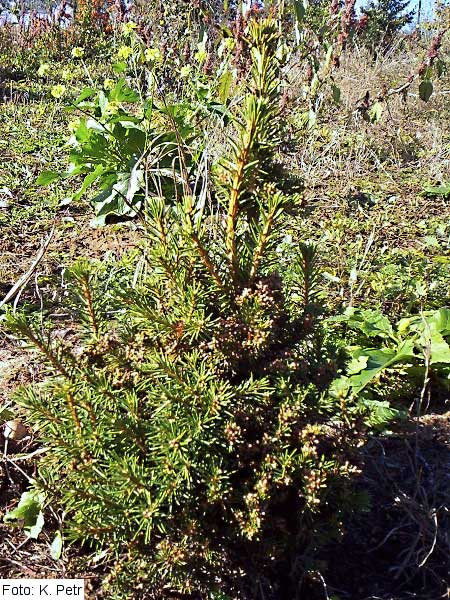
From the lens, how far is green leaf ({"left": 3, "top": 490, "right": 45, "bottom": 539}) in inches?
67.2

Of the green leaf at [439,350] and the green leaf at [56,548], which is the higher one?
the green leaf at [439,350]

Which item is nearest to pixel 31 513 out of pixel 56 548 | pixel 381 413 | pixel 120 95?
pixel 56 548

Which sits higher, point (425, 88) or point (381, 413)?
point (425, 88)

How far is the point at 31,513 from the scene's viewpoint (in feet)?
5.67

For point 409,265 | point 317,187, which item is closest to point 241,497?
point 409,265

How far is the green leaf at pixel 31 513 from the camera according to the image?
171 cm

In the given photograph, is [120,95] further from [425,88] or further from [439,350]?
[439,350]

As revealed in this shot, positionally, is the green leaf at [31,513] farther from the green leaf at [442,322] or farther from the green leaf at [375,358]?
the green leaf at [442,322]

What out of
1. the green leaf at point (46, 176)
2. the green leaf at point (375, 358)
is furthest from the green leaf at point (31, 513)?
the green leaf at point (46, 176)

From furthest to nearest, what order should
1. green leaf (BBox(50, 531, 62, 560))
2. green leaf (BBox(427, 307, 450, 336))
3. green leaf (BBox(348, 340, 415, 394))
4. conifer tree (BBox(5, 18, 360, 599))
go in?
green leaf (BBox(427, 307, 450, 336)) → green leaf (BBox(348, 340, 415, 394)) → green leaf (BBox(50, 531, 62, 560)) → conifer tree (BBox(5, 18, 360, 599))

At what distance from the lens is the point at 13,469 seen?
1992 mm

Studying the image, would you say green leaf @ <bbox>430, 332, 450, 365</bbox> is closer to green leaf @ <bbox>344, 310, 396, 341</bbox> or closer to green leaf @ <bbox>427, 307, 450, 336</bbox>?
green leaf @ <bbox>427, 307, 450, 336</bbox>

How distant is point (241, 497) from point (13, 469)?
3.16ft

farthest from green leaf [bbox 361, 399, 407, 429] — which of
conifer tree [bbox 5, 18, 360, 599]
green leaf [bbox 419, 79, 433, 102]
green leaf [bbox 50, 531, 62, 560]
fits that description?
green leaf [bbox 419, 79, 433, 102]
